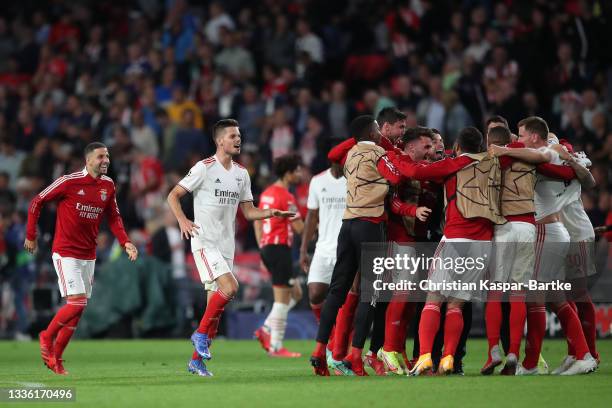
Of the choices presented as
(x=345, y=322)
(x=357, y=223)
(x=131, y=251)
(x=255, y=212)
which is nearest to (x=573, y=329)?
(x=345, y=322)

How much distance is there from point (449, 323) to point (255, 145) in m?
12.1

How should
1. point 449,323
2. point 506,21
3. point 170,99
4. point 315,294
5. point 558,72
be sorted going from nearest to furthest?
point 449,323
point 315,294
point 558,72
point 506,21
point 170,99

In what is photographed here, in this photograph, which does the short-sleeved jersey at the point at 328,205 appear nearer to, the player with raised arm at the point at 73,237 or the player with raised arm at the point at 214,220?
the player with raised arm at the point at 214,220

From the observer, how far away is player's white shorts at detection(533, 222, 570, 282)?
37.6 ft

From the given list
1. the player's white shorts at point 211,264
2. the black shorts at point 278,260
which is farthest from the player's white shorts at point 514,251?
the black shorts at point 278,260

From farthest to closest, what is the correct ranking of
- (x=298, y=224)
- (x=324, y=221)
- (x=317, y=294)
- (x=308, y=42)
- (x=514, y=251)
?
(x=308, y=42) < (x=298, y=224) < (x=317, y=294) < (x=324, y=221) < (x=514, y=251)

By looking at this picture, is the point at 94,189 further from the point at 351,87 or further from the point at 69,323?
the point at 351,87

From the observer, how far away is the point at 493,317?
11148 mm

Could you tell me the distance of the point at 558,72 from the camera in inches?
778

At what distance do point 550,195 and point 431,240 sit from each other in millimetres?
1229

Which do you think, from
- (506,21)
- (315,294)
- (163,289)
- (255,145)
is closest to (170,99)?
(255,145)

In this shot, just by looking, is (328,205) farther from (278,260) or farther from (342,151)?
(278,260)

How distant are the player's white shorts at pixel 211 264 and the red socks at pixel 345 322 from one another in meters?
1.15

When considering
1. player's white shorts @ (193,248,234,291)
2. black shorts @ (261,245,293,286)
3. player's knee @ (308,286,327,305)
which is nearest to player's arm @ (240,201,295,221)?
player's white shorts @ (193,248,234,291)
